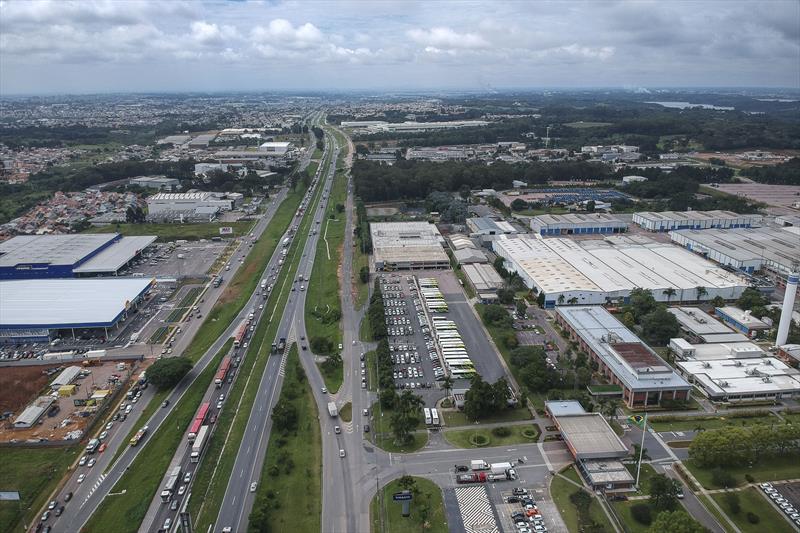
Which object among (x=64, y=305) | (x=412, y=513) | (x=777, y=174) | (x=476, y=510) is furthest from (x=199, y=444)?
(x=777, y=174)

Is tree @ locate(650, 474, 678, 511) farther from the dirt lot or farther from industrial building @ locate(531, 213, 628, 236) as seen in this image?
industrial building @ locate(531, 213, 628, 236)

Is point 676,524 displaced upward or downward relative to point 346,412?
upward

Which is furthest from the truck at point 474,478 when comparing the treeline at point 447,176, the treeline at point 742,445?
the treeline at point 447,176

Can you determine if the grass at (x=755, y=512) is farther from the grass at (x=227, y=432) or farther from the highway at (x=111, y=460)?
the highway at (x=111, y=460)

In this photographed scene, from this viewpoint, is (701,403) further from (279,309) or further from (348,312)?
(279,309)

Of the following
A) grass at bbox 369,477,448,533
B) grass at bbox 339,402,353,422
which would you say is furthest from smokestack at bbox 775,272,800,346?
grass at bbox 339,402,353,422

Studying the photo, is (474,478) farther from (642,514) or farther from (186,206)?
(186,206)

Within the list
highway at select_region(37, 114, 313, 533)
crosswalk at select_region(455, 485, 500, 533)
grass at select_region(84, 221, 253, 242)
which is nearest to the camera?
crosswalk at select_region(455, 485, 500, 533)
